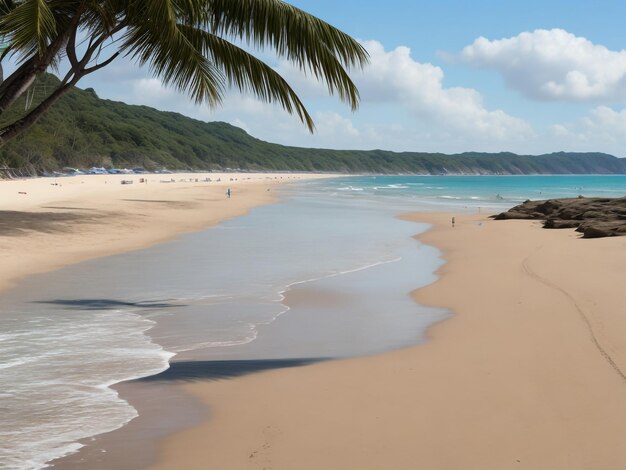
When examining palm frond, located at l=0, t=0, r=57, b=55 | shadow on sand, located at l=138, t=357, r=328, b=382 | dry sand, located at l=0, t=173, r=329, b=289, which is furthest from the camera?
dry sand, located at l=0, t=173, r=329, b=289

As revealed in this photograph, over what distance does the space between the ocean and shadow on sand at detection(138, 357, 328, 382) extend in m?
0.17

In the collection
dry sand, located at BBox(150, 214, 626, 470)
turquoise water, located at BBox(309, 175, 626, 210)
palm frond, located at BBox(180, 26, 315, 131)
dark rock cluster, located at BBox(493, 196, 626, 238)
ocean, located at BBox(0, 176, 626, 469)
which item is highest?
palm frond, located at BBox(180, 26, 315, 131)

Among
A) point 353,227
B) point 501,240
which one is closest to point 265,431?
point 501,240

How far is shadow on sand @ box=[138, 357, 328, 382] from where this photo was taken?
6.76 metres

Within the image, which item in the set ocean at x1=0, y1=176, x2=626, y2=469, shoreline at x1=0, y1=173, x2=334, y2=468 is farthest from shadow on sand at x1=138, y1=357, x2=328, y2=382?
shoreline at x1=0, y1=173, x2=334, y2=468

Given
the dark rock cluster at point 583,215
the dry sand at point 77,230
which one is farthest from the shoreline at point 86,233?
the dark rock cluster at point 583,215

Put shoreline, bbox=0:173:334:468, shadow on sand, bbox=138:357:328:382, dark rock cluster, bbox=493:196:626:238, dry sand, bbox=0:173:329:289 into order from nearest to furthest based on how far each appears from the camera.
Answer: shadow on sand, bbox=138:357:328:382, shoreline, bbox=0:173:334:468, dry sand, bbox=0:173:329:289, dark rock cluster, bbox=493:196:626:238

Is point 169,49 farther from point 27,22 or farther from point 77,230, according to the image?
point 77,230

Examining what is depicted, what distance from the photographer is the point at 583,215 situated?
90.1 feet

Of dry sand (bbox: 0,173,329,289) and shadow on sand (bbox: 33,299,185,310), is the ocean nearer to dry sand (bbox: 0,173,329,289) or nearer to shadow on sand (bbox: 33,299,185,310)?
shadow on sand (bbox: 33,299,185,310)

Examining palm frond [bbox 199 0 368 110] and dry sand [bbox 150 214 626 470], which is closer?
dry sand [bbox 150 214 626 470]

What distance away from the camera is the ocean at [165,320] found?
579 cm

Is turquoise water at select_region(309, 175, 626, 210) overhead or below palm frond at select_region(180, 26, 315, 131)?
below

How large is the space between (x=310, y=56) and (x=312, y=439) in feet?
21.9
